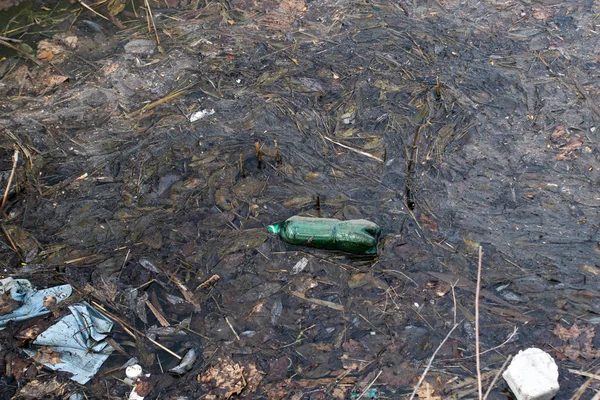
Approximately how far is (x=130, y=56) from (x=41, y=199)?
1.46 metres

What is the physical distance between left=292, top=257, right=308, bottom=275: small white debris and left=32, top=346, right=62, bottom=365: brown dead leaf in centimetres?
129

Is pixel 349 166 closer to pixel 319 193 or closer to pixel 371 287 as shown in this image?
pixel 319 193

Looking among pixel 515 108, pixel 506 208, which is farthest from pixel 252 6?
pixel 506 208

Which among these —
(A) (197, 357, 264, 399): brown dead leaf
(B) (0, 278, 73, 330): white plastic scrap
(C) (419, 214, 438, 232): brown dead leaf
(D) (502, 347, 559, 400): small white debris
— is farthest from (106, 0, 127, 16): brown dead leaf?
(D) (502, 347, 559, 400): small white debris

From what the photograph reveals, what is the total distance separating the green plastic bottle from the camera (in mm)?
3246

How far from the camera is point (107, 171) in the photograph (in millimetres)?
3734

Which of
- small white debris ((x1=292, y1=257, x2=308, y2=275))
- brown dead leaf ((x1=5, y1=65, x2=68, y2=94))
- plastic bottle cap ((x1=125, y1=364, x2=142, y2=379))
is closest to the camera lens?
plastic bottle cap ((x1=125, y1=364, x2=142, y2=379))

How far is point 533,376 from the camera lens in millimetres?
2641

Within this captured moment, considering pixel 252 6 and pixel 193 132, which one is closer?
pixel 193 132

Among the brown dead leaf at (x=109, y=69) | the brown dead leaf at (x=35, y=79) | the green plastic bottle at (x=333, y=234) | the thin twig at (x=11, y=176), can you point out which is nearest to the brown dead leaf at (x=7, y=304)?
the thin twig at (x=11, y=176)

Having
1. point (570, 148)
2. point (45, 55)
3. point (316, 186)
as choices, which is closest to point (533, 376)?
point (316, 186)

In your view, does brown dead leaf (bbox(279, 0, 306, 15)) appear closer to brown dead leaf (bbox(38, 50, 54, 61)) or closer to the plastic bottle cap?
brown dead leaf (bbox(38, 50, 54, 61))

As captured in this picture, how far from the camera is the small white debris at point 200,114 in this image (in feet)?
13.2

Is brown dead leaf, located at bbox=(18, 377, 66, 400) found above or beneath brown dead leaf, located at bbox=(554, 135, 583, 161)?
beneath
